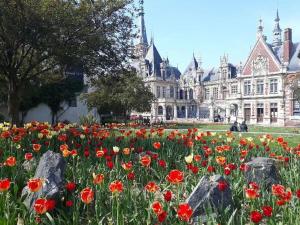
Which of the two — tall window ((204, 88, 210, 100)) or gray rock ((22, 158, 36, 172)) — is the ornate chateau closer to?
A: tall window ((204, 88, 210, 100))

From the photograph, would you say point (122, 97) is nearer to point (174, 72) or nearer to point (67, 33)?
point (67, 33)

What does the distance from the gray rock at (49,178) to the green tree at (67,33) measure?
10746mm

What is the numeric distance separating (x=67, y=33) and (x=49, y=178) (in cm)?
1172

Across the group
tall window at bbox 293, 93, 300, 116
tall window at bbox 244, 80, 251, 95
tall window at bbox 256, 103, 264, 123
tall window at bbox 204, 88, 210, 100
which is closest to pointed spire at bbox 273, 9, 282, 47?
tall window at bbox 244, 80, 251, 95

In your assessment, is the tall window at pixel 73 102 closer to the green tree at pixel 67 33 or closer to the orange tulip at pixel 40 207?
the green tree at pixel 67 33

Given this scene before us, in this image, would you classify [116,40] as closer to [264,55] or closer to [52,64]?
[52,64]

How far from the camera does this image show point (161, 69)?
79.7 m

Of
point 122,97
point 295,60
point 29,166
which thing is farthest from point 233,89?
point 29,166

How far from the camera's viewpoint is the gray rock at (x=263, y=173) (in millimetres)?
5676

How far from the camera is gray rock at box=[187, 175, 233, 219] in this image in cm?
424

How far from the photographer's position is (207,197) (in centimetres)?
427

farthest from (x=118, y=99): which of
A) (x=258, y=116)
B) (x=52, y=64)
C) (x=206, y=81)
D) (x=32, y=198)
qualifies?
(x=206, y=81)

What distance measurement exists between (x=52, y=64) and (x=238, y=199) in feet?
49.2

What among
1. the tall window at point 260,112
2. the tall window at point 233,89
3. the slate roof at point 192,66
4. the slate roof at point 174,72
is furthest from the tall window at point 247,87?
the slate roof at point 174,72
